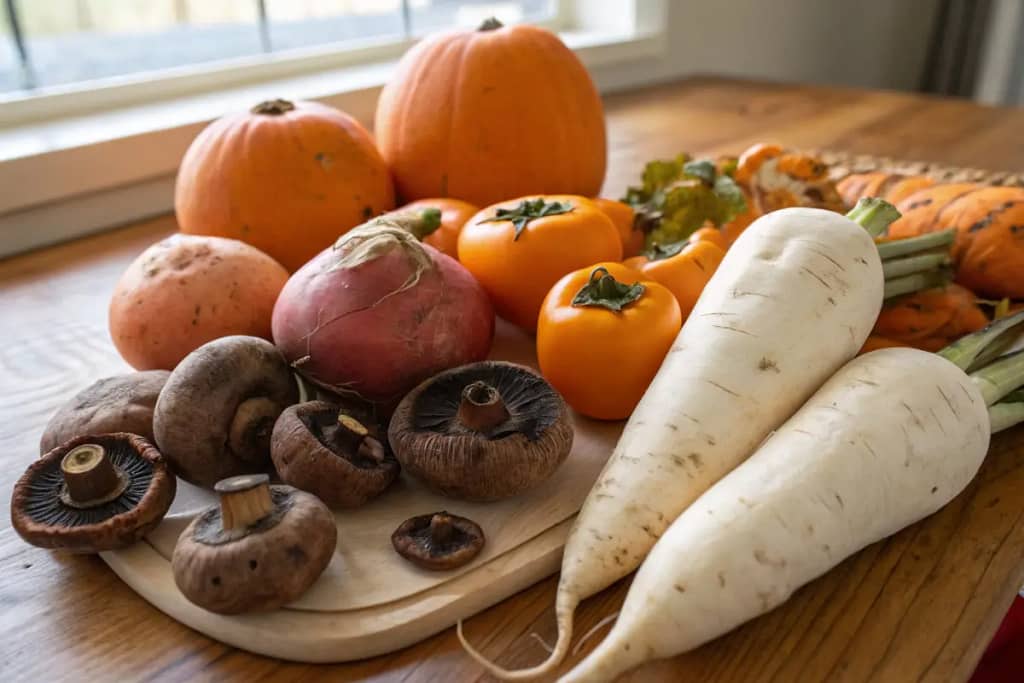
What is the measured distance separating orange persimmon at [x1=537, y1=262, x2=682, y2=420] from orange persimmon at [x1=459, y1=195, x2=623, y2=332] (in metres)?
0.07

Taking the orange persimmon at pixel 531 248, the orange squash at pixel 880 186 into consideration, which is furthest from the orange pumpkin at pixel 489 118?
the orange squash at pixel 880 186

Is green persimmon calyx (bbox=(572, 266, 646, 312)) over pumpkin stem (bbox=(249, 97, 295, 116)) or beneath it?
beneath

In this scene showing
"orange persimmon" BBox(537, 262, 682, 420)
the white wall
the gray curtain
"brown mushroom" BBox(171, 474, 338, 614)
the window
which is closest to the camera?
"brown mushroom" BBox(171, 474, 338, 614)

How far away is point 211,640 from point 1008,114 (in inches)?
82.7

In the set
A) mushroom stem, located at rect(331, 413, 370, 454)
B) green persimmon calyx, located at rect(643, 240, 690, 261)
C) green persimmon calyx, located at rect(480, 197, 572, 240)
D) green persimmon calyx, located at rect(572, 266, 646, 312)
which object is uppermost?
green persimmon calyx, located at rect(480, 197, 572, 240)

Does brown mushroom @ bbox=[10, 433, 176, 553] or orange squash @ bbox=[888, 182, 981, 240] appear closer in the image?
brown mushroom @ bbox=[10, 433, 176, 553]

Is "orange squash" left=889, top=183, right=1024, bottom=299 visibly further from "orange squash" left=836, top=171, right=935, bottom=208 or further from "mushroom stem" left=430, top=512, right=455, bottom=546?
"mushroom stem" left=430, top=512, right=455, bottom=546

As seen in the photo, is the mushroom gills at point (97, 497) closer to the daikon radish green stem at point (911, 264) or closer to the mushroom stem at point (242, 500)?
the mushroom stem at point (242, 500)

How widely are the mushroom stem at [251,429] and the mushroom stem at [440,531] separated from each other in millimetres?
171

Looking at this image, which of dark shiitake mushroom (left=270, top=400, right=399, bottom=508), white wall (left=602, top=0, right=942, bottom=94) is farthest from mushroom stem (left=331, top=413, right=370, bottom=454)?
white wall (left=602, top=0, right=942, bottom=94)

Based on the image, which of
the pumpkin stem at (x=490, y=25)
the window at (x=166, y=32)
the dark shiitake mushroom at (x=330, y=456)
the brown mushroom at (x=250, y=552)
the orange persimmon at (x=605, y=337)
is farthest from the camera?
the window at (x=166, y=32)

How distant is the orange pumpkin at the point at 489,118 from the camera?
1.11 m

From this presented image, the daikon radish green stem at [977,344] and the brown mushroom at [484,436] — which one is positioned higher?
the daikon radish green stem at [977,344]

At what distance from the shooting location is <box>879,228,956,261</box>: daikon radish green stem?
872 mm
